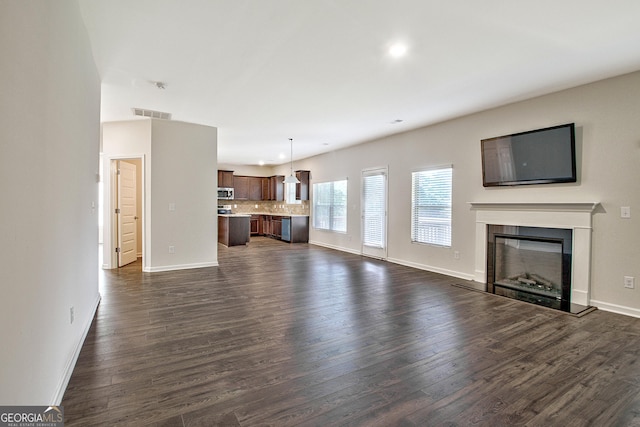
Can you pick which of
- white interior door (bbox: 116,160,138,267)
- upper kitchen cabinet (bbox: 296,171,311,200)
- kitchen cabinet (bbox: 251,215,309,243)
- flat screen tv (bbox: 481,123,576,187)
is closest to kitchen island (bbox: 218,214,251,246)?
kitchen cabinet (bbox: 251,215,309,243)

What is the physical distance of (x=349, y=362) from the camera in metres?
2.42

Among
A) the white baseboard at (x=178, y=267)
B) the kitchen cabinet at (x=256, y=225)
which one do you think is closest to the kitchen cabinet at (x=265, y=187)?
the kitchen cabinet at (x=256, y=225)

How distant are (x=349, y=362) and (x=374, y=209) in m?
5.18

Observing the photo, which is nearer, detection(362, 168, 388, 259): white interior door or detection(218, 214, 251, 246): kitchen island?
detection(362, 168, 388, 259): white interior door

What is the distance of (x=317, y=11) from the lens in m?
2.46

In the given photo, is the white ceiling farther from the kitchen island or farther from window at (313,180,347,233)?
the kitchen island

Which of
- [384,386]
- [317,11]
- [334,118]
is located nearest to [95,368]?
[384,386]

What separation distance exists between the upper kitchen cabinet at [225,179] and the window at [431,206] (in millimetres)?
7232

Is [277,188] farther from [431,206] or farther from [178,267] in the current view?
[431,206]

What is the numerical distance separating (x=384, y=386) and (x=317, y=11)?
9.51 feet

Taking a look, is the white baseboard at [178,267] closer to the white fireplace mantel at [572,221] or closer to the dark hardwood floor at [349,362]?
the dark hardwood floor at [349,362]

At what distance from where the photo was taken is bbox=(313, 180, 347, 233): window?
8.51 meters

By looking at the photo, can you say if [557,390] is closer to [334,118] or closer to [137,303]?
[137,303]

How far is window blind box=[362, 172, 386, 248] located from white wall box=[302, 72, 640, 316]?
1.11ft
